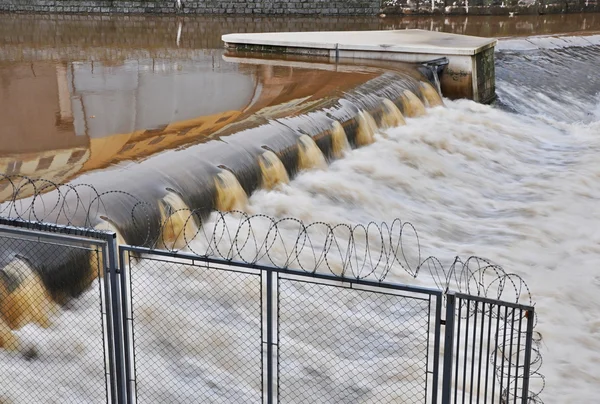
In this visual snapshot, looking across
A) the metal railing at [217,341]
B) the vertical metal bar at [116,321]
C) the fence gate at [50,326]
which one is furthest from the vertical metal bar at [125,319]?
the fence gate at [50,326]

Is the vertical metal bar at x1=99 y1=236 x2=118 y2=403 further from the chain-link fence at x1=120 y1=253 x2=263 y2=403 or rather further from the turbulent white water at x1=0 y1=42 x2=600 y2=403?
the turbulent white water at x1=0 y1=42 x2=600 y2=403

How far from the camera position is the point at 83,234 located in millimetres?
4605

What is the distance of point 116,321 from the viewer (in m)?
4.59

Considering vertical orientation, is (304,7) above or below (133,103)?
above

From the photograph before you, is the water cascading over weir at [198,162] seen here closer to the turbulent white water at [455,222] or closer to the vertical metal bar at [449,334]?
the turbulent white water at [455,222]

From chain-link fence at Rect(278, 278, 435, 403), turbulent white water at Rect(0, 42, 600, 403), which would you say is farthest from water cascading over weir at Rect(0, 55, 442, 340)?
chain-link fence at Rect(278, 278, 435, 403)

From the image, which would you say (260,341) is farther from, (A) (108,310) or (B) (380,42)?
(B) (380,42)

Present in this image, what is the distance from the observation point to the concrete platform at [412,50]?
14.9 metres

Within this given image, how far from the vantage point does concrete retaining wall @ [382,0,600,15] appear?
80.9ft

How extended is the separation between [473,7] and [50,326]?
2105 cm

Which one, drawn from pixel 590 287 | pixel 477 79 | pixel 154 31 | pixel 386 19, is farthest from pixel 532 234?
pixel 386 19

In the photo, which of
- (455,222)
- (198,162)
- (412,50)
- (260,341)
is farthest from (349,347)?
(412,50)

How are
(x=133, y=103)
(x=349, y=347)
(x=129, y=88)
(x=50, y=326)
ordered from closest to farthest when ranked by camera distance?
(x=50, y=326), (x=349, y=347), (x=133, y=103), (x=129, y=88)

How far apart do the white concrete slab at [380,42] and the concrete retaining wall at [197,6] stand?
7.36 metres
